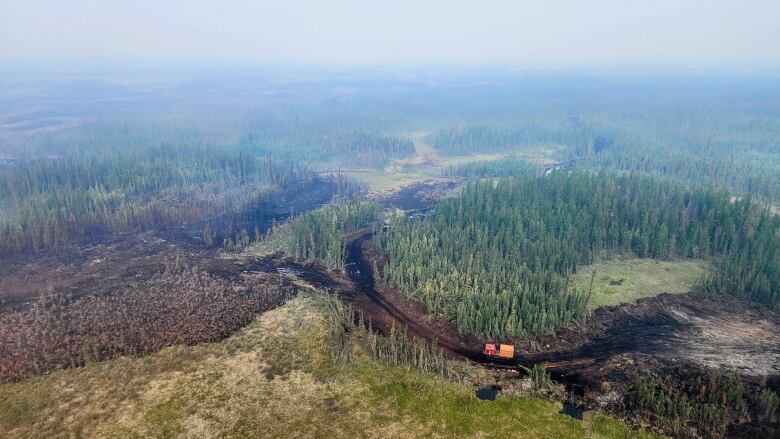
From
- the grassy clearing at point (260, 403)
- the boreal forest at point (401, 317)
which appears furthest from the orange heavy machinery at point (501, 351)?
the grassy clearing at point (260, 403)

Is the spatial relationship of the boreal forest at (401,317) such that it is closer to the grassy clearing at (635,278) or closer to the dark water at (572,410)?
the dark water at (572,410)

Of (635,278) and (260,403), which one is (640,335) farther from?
(260,403)

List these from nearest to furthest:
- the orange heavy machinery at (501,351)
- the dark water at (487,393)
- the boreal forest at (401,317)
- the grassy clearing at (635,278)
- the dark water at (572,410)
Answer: the boreal forest at (401,317) < the dark water at (572,410) < the dark water at (487,393) < the orange heavy machinery at (501,351) < the grassy clearing at (635,278)

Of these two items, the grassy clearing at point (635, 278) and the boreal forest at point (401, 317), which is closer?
→ the boreal forest at point (401, 317)

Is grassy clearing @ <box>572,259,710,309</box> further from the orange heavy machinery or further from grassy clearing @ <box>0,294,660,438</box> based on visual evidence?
grassy clearing @ <box>0,294,660,438</box>

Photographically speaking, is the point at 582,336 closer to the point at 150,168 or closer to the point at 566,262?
the point at 566,262

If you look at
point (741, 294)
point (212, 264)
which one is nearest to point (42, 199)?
point (212, 264)

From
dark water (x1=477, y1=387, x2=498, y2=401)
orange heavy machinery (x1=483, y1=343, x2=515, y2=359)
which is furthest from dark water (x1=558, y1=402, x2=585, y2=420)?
orange heavy machinery (x1=483, y1=343, x2=515, y2=359)
